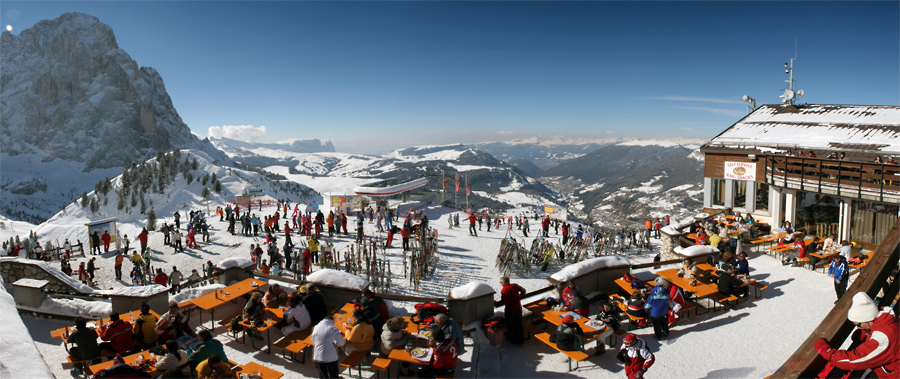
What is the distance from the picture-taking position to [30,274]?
10562 mm

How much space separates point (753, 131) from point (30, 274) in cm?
2945

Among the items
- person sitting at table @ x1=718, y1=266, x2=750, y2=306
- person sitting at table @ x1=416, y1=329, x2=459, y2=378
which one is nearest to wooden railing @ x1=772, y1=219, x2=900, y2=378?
person sitting at table @ x1=416, y1=329, x2=459, y2=378

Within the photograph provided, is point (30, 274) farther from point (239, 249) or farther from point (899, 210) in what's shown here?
point (899, 210)

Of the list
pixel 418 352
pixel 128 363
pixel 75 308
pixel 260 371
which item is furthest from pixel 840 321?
pixel 75 308

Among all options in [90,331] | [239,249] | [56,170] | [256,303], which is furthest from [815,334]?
[56,170]

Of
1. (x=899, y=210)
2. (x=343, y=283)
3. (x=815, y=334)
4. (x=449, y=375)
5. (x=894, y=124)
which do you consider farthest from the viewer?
(x=894, y=124)

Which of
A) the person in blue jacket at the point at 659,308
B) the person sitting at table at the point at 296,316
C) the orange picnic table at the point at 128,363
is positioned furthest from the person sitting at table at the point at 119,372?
the person in blue jacket at the point at 659,308

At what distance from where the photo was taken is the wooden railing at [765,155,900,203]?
1315 cm

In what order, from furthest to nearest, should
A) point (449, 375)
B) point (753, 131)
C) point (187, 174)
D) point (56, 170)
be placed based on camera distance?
point (56, 170) < point (187, 174) < point (753, 131) < point (449, 375)

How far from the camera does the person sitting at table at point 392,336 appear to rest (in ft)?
20.4

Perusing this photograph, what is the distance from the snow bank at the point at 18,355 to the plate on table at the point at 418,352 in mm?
3846

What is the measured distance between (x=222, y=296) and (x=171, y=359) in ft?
9.62

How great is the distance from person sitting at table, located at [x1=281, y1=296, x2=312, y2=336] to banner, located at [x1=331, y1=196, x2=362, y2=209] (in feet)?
66.5

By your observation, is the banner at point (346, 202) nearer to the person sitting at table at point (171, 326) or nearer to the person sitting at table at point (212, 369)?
the person sitting at table at point (171, 326)
